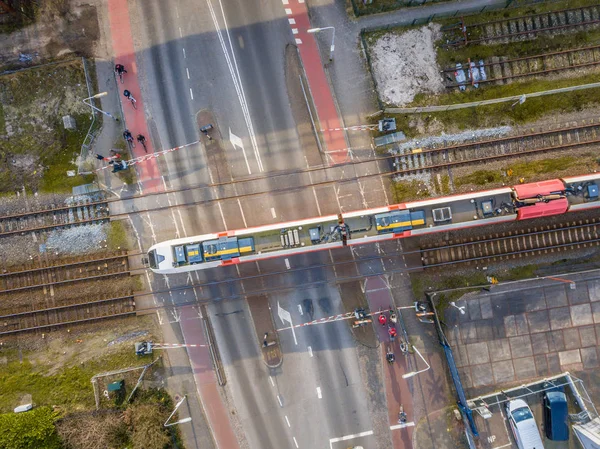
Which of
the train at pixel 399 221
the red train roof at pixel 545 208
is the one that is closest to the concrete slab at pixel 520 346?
the train at pixel 399 221

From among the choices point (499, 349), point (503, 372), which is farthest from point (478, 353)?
point (503, 372)

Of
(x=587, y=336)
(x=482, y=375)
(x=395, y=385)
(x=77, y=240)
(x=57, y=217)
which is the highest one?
(x=57, y=217)

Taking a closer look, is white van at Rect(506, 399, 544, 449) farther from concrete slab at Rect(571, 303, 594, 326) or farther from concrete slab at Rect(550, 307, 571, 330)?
concrete slab at Rect(571, 303, 594, 326)

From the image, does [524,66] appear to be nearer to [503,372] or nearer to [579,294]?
[579,294]

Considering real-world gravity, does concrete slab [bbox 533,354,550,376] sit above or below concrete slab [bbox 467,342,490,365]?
below

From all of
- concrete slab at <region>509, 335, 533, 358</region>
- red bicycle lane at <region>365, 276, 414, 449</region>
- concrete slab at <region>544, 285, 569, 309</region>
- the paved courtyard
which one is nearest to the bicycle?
red bicycle lane at <region>365, 276, 414, 449</region>

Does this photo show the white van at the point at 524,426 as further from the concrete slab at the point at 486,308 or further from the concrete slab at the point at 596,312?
the concrete slab at the point at 596,312
